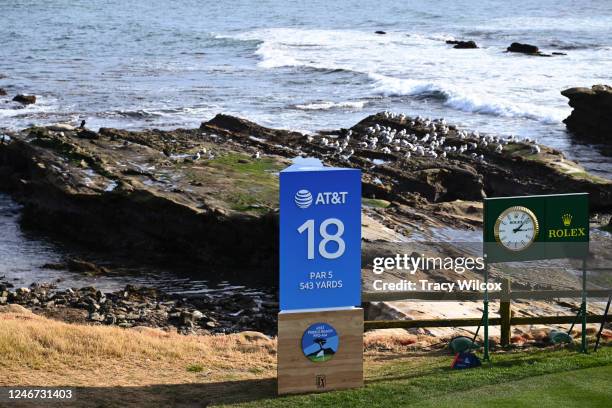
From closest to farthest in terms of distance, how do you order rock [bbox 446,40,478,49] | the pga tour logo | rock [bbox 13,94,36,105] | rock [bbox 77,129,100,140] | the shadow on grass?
the pga tour logo → the shadow on grass → rock [bbox 77,129,100,140] → rock [bbox 13,94,36,105] → rock [bbox 446,40,478,49]

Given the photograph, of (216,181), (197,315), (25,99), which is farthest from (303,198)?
(25,99)

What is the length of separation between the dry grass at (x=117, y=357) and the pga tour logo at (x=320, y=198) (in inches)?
122

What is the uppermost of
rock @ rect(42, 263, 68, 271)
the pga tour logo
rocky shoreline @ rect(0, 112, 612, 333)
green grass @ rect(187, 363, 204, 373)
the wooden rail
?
the pga tour logo

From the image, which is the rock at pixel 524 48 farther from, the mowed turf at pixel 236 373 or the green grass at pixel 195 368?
the green grass at pixel 195 368

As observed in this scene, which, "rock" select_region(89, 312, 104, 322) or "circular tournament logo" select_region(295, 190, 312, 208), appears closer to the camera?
"circular tournament logo" select_region(295, 190, 312, 208)

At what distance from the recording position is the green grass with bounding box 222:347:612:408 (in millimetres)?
13523

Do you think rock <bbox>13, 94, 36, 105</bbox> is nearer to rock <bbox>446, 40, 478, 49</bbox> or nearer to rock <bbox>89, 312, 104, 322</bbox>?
rock <bbox>89, 312, 104, 322</bbox>

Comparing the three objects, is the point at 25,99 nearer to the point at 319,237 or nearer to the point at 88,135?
the point at 88,135

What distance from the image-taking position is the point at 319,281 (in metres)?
14.3

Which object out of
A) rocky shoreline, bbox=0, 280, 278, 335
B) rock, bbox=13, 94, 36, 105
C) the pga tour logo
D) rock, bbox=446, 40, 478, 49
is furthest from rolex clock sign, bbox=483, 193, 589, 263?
rock, bbox=446, 40, 478, 49

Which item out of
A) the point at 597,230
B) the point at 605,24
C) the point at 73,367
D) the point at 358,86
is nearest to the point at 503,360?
the point at 73,367

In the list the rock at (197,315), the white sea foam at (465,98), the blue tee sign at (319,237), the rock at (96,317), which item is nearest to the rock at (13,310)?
the rock at (96,317)

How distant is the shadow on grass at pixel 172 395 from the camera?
14.3m

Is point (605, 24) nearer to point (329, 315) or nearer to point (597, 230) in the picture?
point (597, 230)
